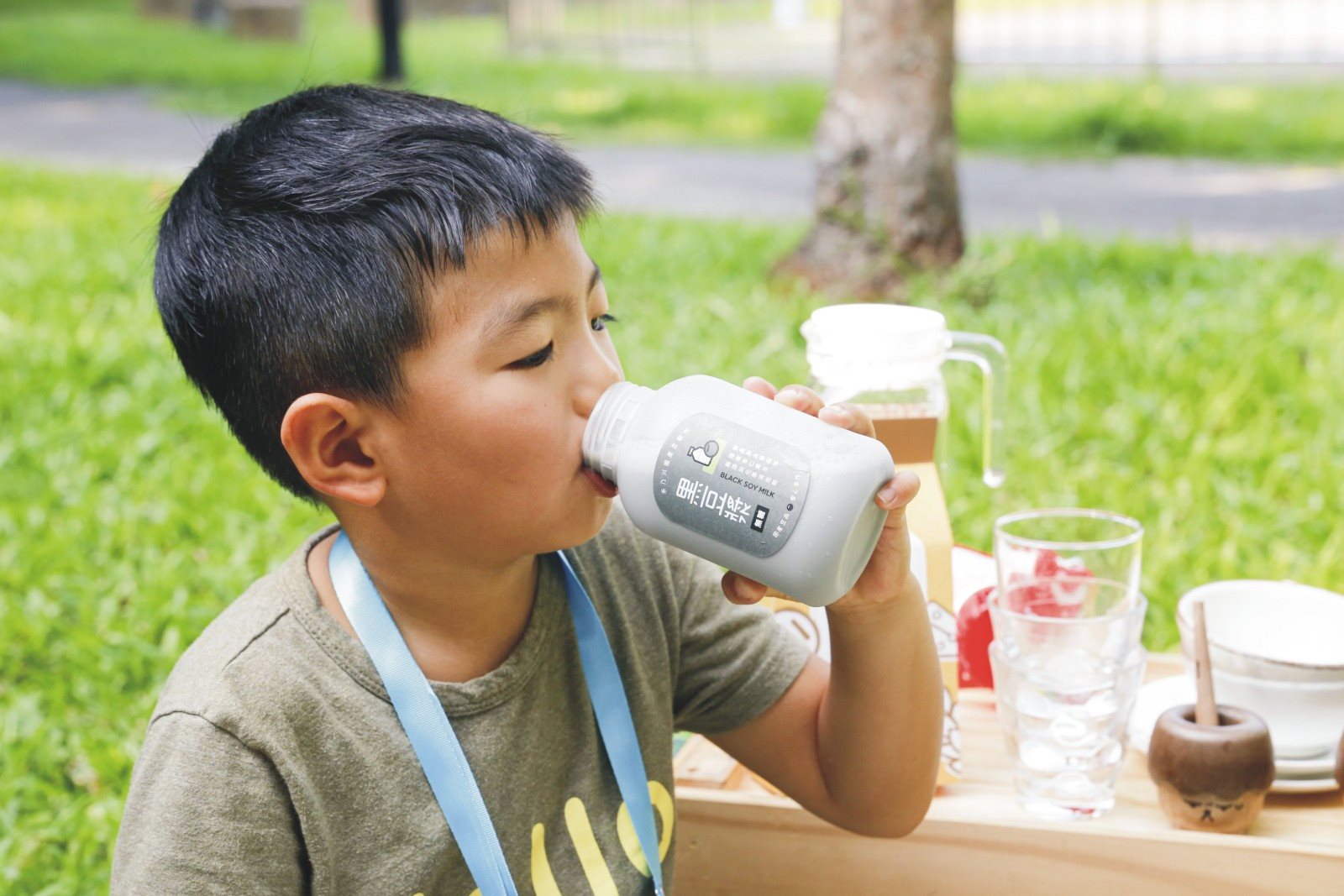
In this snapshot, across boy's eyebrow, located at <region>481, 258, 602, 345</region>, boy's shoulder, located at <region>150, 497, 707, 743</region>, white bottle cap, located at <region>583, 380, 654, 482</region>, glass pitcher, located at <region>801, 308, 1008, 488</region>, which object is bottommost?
boy's shoulder, located at <region>150, 497, 707, 743</region>

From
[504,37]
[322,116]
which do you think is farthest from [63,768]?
[504,37]

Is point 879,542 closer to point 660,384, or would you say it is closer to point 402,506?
point 402,506

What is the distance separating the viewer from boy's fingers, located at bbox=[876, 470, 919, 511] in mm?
1179

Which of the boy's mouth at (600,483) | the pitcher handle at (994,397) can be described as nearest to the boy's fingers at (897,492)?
the boy's mouth at (600,483)

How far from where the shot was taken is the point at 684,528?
3.89 feet

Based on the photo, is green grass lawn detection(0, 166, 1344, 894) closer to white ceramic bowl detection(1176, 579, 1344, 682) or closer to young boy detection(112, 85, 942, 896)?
young boy detection(112, 85, 942, 896)

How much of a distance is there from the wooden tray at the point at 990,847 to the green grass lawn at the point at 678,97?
402 centimetres

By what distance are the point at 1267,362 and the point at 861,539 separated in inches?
113

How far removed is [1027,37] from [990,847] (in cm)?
1284

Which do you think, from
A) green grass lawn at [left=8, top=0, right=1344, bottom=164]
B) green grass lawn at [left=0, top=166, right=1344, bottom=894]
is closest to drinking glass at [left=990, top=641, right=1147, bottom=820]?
green grass lawn at [left=0, top=166, right=1344, bottom=894]

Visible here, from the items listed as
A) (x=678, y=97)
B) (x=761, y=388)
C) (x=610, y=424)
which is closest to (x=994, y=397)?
(x=761, y=388)

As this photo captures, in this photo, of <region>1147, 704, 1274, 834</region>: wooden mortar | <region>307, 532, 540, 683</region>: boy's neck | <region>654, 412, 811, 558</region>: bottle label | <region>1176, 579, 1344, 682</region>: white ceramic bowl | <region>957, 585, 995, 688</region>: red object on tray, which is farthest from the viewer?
<region>957, 585, 995, 688</region>: red object on tray

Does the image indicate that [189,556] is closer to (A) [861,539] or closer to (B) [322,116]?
(B) [322,116]

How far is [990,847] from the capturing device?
165cm
